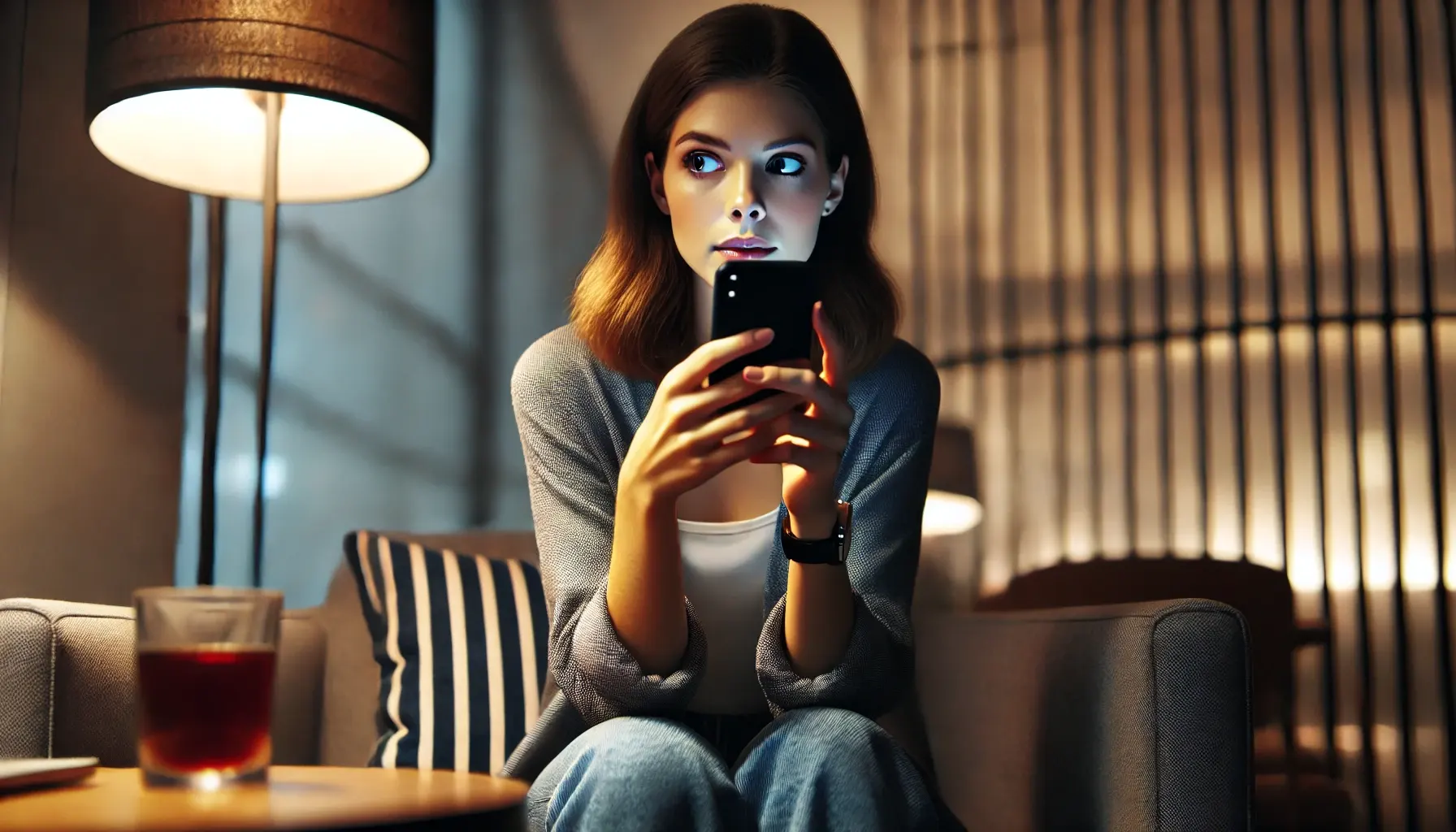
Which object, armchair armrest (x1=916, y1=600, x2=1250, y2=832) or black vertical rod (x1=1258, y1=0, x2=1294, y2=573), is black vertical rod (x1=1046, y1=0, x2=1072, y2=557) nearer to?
black vertical rod (x1=1258, y1=0, x2=1294, y2=573)

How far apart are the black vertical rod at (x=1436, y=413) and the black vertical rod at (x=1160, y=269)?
0.34m

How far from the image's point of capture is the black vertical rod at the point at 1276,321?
179cm

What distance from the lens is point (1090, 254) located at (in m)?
1.96

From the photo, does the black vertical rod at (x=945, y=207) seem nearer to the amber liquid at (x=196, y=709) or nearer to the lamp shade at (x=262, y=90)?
the lamp shade at (x=262, y=90)

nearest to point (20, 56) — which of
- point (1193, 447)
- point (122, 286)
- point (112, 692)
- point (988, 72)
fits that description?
point (122, 286)

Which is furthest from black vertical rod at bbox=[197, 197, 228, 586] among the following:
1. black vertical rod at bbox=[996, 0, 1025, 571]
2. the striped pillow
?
black vertical rod at bbox=[996, 0, 1025, 571]

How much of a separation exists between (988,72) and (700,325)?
35.3 inches

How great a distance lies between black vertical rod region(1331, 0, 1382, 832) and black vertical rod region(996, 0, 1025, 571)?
1.53 ft

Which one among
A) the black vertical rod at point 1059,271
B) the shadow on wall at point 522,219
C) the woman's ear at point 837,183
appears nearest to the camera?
the woman's ear at point 837,183

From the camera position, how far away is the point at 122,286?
1.95 metres

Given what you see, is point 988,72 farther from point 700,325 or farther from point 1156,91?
point 700,325

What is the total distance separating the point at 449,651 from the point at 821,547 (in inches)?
25.0

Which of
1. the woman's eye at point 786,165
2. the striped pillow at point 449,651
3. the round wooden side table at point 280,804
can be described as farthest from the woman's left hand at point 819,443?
the striped pillow at point 449,651

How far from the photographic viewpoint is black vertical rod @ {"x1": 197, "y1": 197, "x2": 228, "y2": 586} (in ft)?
6.10
